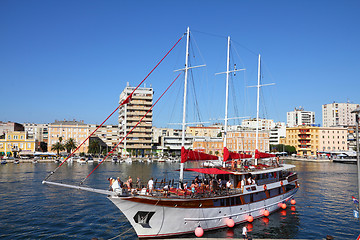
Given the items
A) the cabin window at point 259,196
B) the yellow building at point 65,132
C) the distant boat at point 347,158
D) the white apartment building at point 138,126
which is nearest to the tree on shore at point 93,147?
the yellow building at point 65,132

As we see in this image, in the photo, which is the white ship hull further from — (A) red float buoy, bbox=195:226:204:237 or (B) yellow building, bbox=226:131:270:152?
(B) yellow building, bbox=226:131:270:152

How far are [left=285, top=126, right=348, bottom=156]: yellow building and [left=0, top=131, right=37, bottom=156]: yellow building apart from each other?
118777 mm

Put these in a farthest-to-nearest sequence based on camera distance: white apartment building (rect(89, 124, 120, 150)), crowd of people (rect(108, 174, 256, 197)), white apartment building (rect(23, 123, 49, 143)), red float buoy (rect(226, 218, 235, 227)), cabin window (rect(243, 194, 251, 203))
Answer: white apartment building (rect(23, 123, 49, 143)), white apartment building (rect(89, 124, 120, 150)), cabin window (rect(243, 194, 251, 203)), red float buoy (rect(226, 218, 235, 227)), crowd of people (rect(108, 174, 256, 197))

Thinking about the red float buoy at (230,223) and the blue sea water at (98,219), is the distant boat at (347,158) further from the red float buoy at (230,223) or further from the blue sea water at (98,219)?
the red float buoy at (230,223)

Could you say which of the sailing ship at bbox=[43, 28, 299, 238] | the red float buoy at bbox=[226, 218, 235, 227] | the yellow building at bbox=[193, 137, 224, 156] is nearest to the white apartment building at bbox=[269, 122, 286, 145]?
the yellow building at bbox=[193, 137, 224, 156]

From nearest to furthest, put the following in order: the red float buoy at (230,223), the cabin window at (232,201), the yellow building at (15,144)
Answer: the red float buoy at (230,223)
the cabin window at (232,201)
the yellow building at (15,144)

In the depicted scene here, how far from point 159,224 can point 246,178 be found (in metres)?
10.6

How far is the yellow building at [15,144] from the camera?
10409 cm

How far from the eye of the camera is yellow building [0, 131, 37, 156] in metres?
104

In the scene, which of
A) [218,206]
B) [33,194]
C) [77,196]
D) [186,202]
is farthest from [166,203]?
[33,194]

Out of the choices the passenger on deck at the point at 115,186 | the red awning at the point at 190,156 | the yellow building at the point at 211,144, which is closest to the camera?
the passenger on deck at the point at 115,186

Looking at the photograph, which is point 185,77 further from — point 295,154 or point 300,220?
point 295,154

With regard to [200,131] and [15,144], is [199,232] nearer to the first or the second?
[15,144]

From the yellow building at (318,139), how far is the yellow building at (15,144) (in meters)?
119
